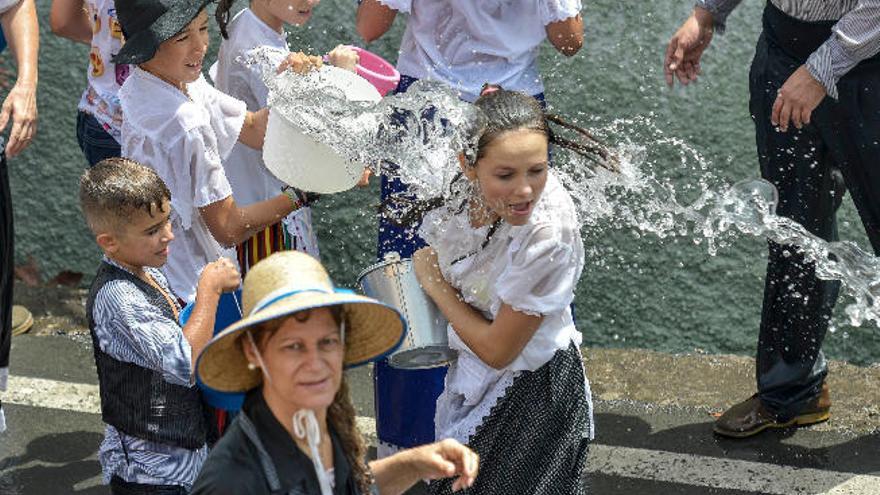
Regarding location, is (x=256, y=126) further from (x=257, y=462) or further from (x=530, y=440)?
(x=257, y=462)

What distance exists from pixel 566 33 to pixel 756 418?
1.41 m

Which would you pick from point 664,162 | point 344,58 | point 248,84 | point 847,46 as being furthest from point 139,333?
point 664,162

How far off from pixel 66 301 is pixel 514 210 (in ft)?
11.8

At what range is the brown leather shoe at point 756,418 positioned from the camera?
5145 mm

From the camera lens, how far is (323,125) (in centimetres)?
424

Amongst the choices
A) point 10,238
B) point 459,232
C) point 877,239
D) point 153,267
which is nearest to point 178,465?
point 153,267

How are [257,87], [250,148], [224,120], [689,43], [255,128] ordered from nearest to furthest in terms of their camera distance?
[224,120], [255,128], [250,148], [257,87], [689,43]

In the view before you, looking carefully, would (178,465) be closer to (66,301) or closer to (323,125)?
(323,125)

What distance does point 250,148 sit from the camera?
4746mm

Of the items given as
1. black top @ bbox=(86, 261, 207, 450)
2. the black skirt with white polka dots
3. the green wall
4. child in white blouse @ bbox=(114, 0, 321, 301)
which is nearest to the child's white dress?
the black skirt with white polka dots

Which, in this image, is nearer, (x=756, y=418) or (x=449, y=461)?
(x=449, y=461)

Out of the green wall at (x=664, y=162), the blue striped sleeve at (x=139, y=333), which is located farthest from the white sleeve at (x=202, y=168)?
the green wall at (x=664, y=162)

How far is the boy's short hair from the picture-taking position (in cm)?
384

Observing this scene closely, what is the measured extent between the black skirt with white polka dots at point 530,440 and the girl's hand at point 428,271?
0.30m
